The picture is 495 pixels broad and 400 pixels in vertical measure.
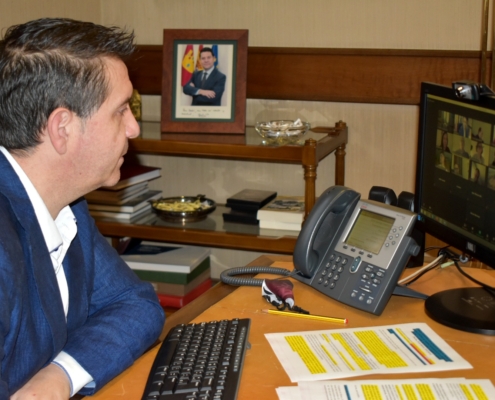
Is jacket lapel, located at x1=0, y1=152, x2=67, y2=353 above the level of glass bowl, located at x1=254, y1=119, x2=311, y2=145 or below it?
below

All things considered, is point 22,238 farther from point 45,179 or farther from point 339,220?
point 339,220

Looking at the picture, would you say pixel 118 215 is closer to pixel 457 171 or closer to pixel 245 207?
pixel 245 207

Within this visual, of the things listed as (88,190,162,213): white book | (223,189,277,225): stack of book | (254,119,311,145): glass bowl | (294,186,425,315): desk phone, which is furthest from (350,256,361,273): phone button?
(88,190,162,213): white book

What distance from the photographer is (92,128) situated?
124cm

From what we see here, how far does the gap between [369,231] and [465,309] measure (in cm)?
26

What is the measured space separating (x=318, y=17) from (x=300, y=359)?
5.76ft

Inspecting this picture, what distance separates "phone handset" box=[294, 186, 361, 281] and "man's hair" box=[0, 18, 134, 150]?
1.83ft

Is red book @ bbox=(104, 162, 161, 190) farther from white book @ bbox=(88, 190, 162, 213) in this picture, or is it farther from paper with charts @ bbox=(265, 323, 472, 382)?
paper with charts @ bbox=(265, 323, 472, 382)

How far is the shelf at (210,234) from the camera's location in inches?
97.2

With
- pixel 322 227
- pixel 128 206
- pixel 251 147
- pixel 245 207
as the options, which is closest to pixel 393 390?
pixel 322 227

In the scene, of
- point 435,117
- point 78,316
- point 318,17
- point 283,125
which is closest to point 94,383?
point 78,316

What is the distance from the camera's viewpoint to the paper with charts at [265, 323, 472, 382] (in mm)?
1177

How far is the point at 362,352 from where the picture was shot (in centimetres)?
125

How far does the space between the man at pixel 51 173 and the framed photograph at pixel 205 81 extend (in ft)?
4.20
